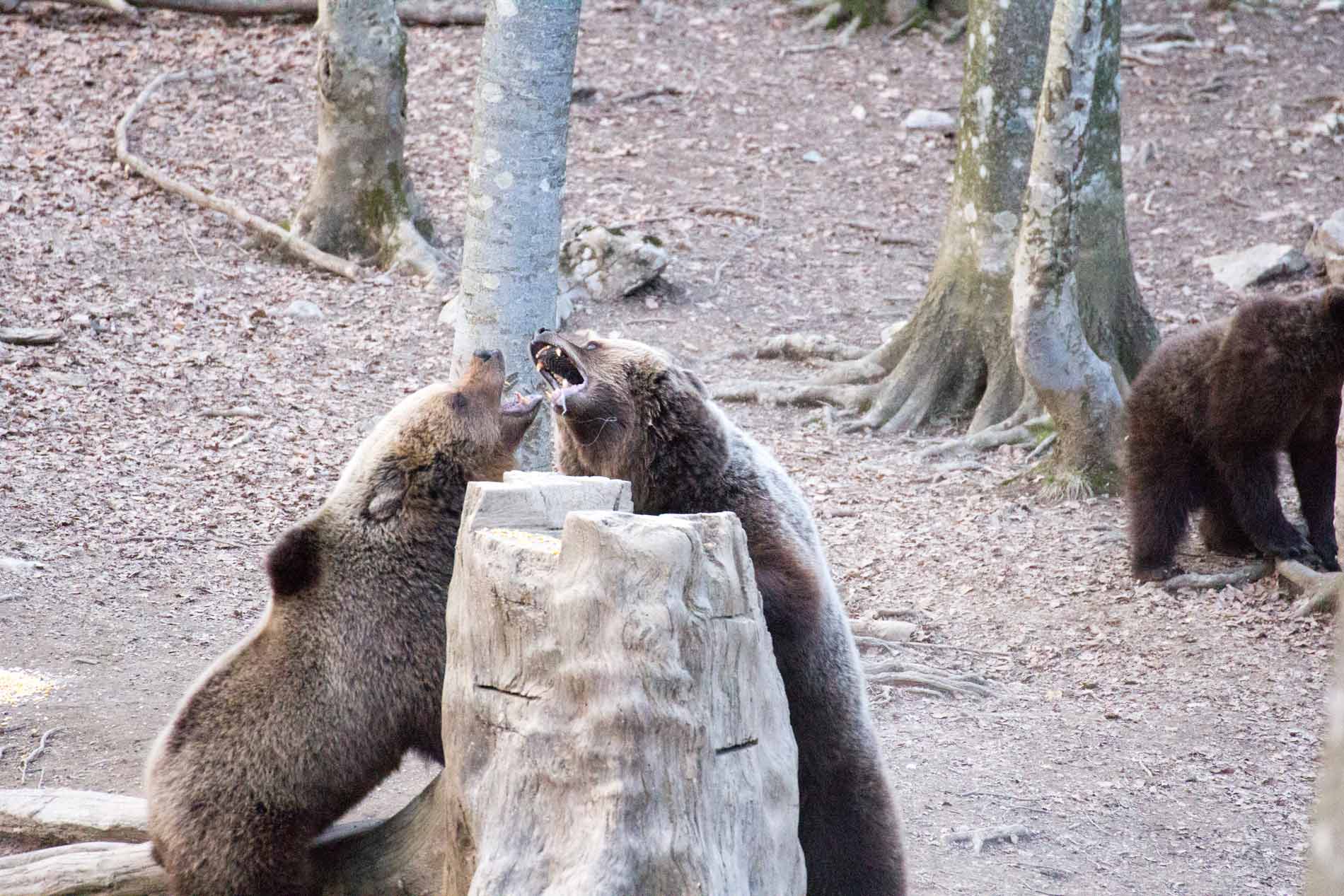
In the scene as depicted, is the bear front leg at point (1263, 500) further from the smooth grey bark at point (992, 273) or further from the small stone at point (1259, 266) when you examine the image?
the small stone at point (1259, 266)

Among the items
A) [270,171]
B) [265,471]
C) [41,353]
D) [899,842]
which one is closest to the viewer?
[899,842]

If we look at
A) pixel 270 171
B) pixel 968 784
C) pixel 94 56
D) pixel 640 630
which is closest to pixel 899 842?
pixel 968 784

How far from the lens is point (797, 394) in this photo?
10375 mm

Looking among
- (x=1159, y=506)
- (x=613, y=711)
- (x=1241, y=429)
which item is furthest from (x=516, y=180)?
(x=1241, y=429)

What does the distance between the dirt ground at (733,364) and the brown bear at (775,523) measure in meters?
0.85

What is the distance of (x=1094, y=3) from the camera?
7.57 meters

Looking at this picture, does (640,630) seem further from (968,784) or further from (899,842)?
(968,784)

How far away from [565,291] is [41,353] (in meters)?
4.19

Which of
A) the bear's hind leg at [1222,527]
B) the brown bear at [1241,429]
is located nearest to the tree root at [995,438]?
the brown bear at [1241,429]

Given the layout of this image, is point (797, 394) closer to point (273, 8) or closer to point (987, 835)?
point (987, 835)

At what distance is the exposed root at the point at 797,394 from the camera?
1034 cm

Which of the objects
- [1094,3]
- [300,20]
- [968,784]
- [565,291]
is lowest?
[968,784]

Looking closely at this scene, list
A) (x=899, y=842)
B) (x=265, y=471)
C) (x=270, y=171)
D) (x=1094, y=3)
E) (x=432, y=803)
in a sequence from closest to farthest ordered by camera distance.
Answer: (x=432, y=803) → (x=899, y=842) → (x=1094, y=3) → (x=265, y=471) → (x=270, y=171)

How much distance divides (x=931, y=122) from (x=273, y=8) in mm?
8043
